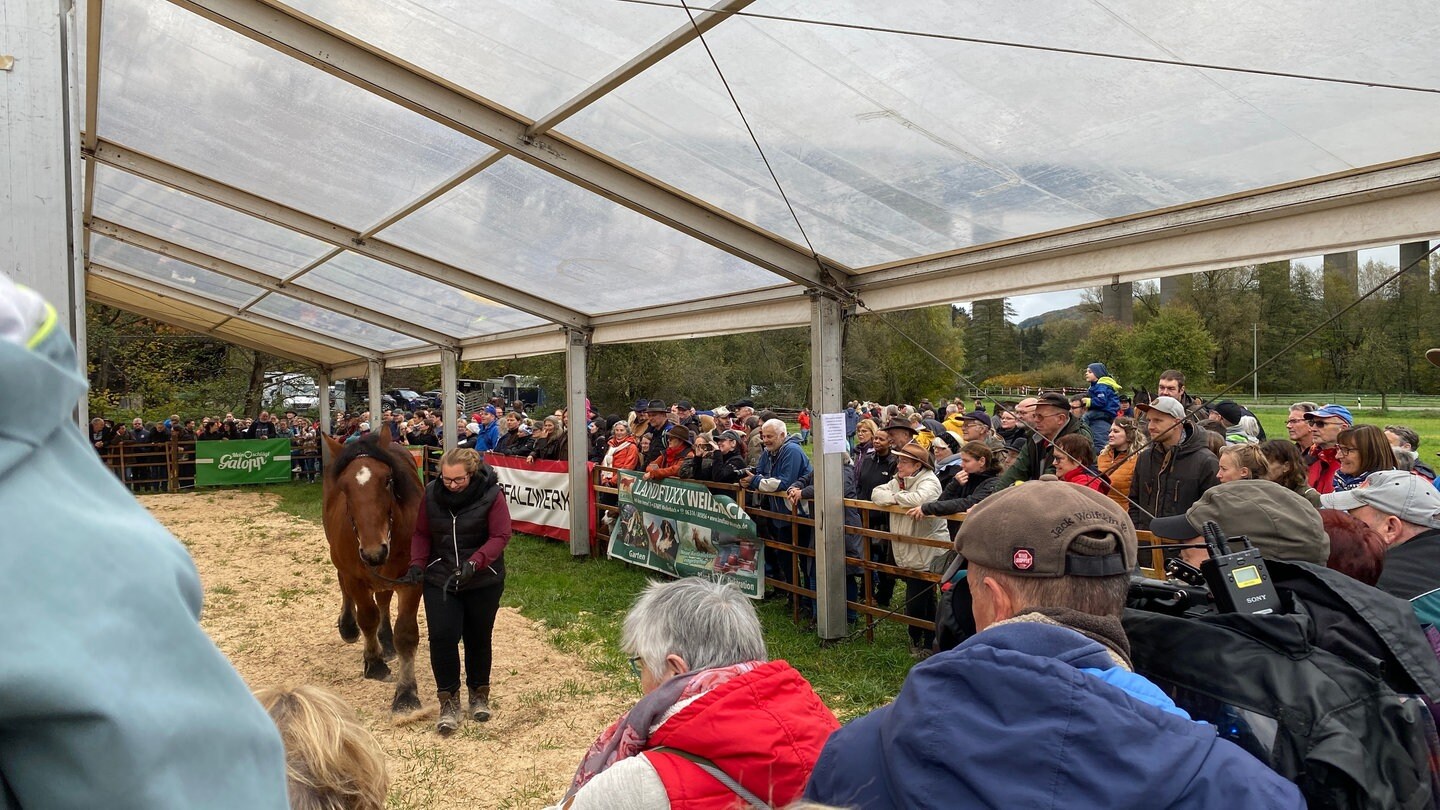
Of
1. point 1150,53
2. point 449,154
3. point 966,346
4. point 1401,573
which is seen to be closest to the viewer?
point 1401,573

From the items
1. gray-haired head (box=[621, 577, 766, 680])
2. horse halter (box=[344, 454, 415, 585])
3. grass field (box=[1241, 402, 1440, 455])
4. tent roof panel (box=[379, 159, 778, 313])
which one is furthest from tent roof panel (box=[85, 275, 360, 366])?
grass field (box=[1241, 402, 1440, 455])

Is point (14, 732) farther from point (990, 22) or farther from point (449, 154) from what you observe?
point (449, 154)

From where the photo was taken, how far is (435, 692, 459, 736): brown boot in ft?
16.9

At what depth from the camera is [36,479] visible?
1.78ft

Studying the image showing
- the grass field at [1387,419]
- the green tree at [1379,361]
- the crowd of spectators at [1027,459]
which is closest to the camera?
the crowd of spectators at [1027,459]

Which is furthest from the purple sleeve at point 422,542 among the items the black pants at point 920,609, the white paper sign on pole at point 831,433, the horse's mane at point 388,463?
the black pants at point 920,609

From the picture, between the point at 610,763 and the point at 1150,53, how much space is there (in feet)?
11.1

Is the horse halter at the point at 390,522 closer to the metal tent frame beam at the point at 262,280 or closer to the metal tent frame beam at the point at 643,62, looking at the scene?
the metal tent frame beam at the point at 643,62

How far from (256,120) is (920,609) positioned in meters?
6.58

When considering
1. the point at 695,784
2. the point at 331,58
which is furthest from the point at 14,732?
the point at 331,58

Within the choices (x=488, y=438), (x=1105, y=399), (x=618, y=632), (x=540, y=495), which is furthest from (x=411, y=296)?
(x=1105, y=399)

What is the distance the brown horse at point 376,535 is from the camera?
5285 mm

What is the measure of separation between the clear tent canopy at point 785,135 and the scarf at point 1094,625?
2695 mm

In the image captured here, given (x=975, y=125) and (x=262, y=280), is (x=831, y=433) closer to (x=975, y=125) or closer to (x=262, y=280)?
(x=975, y=125)
